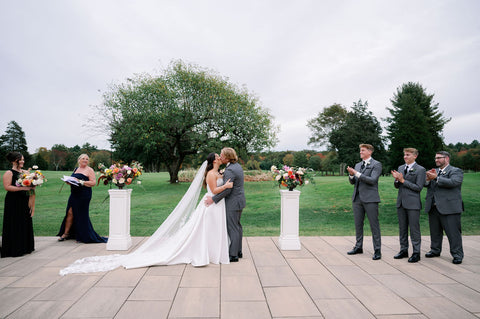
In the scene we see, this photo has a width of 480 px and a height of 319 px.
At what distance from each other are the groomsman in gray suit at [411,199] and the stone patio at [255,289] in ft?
1.13

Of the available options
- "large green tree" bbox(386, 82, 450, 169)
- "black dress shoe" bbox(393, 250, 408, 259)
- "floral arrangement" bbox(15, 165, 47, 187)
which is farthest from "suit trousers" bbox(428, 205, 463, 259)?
"large green tree" bbox(386, 82, 450, 169)

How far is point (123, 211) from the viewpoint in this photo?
5.94 m

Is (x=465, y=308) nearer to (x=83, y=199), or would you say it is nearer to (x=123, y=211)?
(x=123, y=211)

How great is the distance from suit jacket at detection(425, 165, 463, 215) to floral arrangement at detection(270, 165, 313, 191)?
255cm

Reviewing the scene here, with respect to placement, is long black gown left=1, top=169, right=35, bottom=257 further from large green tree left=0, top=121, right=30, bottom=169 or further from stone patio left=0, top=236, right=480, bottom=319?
large green tree left=0, top=121, right=30, bottom=169

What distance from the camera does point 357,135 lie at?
4316 cm

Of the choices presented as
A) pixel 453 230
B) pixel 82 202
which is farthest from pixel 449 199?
pixel 82 202

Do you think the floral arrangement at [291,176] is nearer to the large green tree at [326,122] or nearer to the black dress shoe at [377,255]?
the black dress shoe at [377,255]

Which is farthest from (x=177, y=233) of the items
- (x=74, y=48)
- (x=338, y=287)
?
(x=74, y=48)

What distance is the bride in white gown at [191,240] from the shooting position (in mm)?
4922

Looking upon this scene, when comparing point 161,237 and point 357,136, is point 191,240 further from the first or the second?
point 357,136

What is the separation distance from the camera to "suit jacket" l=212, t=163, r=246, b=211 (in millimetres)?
5121

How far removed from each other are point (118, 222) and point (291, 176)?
399 cm

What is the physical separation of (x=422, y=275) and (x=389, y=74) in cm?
1226
